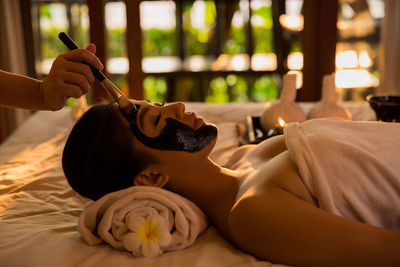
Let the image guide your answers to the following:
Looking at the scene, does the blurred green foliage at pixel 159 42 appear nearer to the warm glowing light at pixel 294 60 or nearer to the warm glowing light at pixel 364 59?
the warm glowing light at pixel 294 60

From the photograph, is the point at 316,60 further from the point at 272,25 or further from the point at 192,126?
the point at 192,126

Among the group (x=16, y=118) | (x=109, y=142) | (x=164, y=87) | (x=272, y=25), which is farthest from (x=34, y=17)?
(x=109, y=142)

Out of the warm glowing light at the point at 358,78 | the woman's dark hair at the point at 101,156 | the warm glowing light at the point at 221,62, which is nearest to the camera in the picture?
the woman's dark hair at the point at 101,156

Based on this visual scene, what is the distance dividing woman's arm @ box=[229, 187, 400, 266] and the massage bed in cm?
5

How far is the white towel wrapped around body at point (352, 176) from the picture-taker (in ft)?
3.49

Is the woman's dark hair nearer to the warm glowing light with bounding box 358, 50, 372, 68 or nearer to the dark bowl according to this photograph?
the dark bowl

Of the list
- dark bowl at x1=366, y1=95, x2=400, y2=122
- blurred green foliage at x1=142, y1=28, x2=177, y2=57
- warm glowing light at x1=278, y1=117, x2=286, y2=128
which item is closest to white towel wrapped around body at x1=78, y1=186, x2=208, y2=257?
warm glowing light at x1=278, y1=117, x2=286, y2=128

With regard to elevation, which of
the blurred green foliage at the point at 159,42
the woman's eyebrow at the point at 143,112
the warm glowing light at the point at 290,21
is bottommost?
the woman's eyebrow at the point at 143,112

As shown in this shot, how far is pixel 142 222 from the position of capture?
106 centimetres

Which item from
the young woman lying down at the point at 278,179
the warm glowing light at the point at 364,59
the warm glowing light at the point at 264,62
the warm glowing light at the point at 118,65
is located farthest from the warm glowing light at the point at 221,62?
the young woman lying down at the point at 278,179

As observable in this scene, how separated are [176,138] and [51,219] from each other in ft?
1.36

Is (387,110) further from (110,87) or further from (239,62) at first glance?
(239,62)

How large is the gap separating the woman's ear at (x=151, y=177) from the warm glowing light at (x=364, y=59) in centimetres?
312

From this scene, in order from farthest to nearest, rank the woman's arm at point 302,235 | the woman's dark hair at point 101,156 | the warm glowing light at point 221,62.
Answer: the warm glowing light at point 221,62 < the woman's dark hair at point 101,156 < the woman's arm at point 302,235
